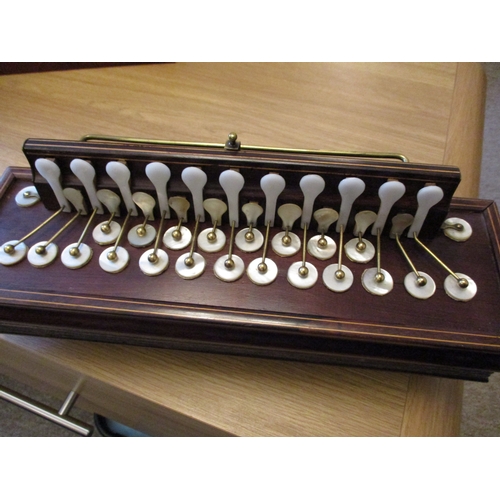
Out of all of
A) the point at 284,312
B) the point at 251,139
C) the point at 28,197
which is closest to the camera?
the point at 284,312

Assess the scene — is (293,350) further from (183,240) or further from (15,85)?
(15,85)

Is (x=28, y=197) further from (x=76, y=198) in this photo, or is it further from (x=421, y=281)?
(x=421, y=281)

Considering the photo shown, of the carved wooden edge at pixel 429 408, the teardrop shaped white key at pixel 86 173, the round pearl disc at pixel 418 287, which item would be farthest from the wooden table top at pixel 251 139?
the teardrop shaped white key at pixel 86 173

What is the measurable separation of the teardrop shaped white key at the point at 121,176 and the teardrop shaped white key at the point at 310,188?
0.23m

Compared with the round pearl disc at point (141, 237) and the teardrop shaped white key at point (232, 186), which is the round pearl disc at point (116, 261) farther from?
the teardrop shaped white key at point (232, 186)

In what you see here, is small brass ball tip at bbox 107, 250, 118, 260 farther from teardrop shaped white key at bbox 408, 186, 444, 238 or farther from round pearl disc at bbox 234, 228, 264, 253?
teardrop shaped white key at bbox 408, 186, 444, 238

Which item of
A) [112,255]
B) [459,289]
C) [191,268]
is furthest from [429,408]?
[112,255]

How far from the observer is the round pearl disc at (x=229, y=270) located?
521 millimetres

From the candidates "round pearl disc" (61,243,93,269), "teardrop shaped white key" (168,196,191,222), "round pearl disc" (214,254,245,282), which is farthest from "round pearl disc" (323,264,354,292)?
"round pearl disc" (61,243,93,269)

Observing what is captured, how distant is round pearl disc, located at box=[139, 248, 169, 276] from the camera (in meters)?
0.53

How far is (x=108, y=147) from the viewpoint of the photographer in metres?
0.53

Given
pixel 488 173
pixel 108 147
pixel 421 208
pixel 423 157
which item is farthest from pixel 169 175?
pixel 488 173

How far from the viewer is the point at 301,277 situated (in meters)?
0.52

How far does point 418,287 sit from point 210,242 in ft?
0.92
